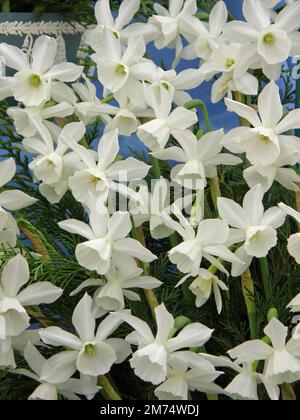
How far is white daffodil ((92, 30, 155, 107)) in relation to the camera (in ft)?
2.65

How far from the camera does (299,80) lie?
3.23ft

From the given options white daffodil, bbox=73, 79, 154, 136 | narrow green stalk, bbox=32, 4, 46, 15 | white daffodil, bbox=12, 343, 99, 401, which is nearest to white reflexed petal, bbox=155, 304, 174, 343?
white daffodil, bbox=12, 343, 99, 401

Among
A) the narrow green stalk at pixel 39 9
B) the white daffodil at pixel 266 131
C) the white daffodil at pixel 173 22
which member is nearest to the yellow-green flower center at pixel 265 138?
the white daffodil at pixel 266 131

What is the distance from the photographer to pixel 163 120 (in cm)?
77

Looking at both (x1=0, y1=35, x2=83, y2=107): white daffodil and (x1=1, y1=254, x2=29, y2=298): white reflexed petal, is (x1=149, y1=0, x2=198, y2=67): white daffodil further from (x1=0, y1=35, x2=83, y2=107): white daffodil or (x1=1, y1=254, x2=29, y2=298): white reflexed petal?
(x1=1, y1=254, x2=29, y2=298): white reflexed petal

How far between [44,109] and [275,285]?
0.28m

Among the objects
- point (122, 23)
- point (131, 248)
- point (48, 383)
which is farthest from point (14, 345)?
point (122, 23)

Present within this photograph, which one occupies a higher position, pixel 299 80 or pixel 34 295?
pixel 299 80

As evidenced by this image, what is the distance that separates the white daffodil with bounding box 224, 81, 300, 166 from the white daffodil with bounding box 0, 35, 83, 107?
0.66ft

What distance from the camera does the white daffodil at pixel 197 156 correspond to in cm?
75

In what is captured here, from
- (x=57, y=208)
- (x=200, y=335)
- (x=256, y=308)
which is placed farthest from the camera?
(x=57, y=208)

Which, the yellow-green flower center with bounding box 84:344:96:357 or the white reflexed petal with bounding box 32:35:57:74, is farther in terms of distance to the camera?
the white reflexed petal with bounding box 32:35:57:74
